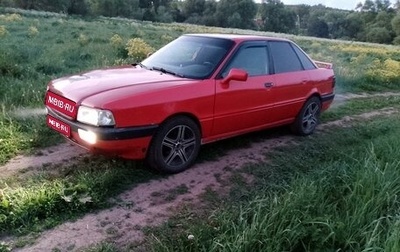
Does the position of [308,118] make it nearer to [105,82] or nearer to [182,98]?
[182,98]

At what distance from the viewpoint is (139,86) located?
4.52 metres

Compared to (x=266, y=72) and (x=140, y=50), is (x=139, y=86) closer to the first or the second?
(x=266, y=72)

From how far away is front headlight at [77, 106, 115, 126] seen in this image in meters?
4.14

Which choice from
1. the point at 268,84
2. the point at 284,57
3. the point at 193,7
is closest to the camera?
the point at 268,84

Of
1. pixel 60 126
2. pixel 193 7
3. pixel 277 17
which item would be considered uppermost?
pixel 193 7

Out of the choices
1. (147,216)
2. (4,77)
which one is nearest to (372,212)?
(147,216)

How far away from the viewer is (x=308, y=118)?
6746 mm

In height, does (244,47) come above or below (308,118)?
above

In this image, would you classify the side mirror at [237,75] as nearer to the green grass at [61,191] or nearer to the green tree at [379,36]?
the green grass at [61,191]

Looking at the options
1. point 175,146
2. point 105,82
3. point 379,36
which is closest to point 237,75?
point 175,146

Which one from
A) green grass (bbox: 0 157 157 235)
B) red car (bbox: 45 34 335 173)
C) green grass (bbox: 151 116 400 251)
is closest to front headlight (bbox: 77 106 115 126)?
red car (bbox: 45 34 335 173)

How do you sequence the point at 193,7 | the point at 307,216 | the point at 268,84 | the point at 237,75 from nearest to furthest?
the point at 307,216
the point at 237,75
the point at 268,84
the point at 193,7

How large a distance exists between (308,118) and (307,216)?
3.38 m

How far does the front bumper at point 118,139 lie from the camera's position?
4172 mm
